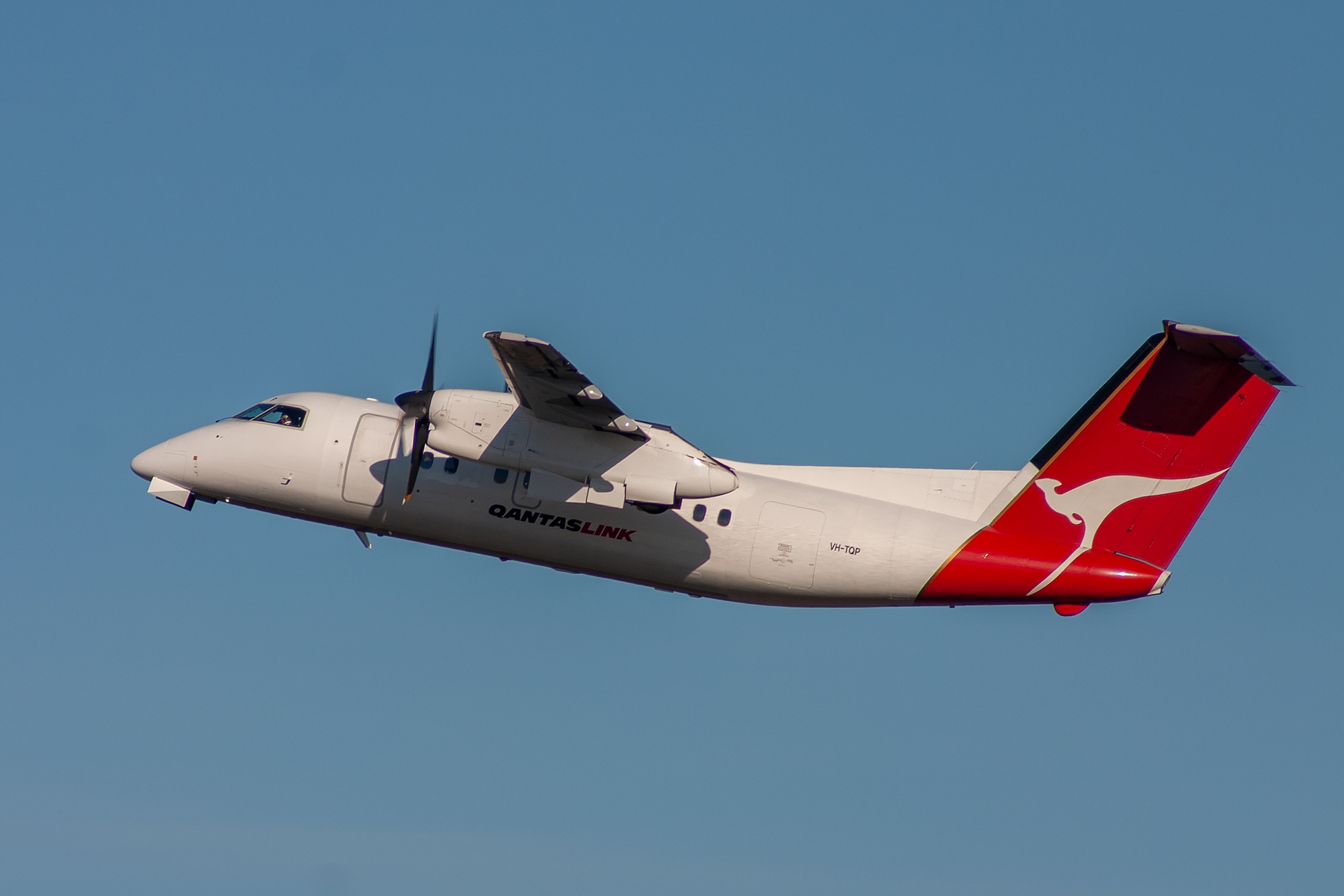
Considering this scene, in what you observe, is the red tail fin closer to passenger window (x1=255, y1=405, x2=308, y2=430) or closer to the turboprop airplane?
the turboprop airplane

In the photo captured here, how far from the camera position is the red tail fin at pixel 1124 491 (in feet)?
59.5

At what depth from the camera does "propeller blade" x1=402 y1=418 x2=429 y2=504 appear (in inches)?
712

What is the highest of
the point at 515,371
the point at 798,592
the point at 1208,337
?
the point at 1208,337

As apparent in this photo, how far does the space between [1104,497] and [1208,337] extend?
2526mm

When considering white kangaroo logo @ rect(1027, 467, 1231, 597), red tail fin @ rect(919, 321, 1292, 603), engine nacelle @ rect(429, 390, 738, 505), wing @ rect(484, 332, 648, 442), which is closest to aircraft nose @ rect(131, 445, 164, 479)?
engine nacelle @ rect(429, 390, 738, 505)

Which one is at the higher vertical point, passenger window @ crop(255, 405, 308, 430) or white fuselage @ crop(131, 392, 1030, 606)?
passenger window @ crop(255, 405, 308, 430)

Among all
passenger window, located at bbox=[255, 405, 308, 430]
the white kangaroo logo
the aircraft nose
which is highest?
the white kangaroo logo

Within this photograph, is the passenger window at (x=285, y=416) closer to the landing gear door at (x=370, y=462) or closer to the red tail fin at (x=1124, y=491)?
the landing gear door at (x=370, y=462)

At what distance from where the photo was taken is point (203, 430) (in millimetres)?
20141

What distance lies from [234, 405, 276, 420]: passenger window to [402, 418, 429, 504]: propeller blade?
2.66 meters

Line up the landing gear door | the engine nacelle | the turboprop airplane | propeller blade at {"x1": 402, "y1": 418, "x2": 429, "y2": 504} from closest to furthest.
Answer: the engine nacelle → the turboprop airplane → propeller blade at {"x1": 402, "y1": 418, "x2": 429, "y2": 504} → the landing gear door

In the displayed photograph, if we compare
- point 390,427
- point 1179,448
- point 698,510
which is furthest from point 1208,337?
point 390,427

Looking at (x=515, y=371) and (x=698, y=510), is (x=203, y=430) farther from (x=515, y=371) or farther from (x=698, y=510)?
(x=698, y=510)

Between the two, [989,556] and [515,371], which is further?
[989,556]
